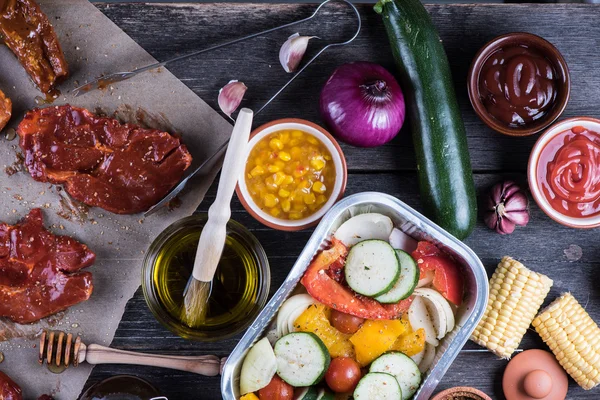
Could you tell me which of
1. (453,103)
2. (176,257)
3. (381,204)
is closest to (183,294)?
(176,257)

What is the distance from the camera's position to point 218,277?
113 inches

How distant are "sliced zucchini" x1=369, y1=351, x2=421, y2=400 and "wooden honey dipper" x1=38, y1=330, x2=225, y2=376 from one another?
0.73 meters

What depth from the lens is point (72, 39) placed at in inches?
114

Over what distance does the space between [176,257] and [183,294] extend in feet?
0.54

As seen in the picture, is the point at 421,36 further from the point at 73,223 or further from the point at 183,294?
the point at 73,223

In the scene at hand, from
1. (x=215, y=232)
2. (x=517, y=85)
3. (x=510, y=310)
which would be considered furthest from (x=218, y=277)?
(x=517, y=85)

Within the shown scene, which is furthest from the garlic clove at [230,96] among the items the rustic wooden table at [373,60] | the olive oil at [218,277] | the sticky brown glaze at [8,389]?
the sticky brown glaze at [8,389]

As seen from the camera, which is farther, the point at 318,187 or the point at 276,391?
the point at 318,187

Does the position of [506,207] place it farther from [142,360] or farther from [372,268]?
[142,360]

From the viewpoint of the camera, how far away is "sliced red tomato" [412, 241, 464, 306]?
264 cm

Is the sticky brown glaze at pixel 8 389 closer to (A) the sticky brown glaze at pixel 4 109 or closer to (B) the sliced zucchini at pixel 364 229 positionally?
(A) the sticky brown glaze at pixel 4 109

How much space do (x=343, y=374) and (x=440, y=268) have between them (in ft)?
1.87

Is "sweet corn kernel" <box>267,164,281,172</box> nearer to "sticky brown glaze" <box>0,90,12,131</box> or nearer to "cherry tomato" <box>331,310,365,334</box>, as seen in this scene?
"cherry tomato" <box>331,310,365,334</box>

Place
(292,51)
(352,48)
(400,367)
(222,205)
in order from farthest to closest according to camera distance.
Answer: (352,48), (292,51), (400,367), (222,205)
